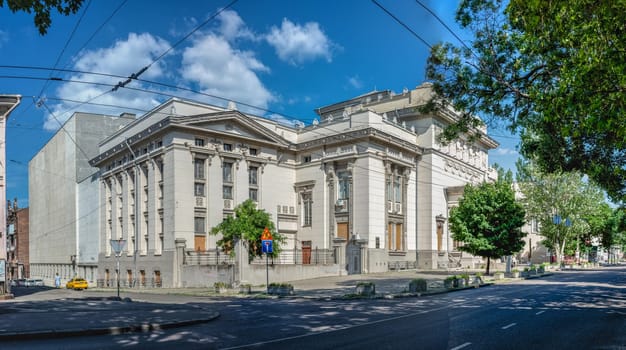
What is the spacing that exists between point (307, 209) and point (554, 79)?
121ft

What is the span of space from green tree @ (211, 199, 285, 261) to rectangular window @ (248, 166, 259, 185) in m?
6.80

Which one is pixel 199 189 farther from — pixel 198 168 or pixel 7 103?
pixel 7 103

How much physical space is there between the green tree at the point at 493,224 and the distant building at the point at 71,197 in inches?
1412

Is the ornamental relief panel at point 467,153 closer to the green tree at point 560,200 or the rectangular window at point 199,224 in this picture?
the green tree at point 560,200

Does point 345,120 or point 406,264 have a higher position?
point 345,120

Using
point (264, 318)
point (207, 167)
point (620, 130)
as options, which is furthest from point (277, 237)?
point (620, 130)

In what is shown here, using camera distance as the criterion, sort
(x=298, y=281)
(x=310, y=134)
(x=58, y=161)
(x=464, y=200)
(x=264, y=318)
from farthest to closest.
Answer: (x=58, y=161) → (x=310, y=134) → (x=464, y=200) → (x=298, y=281) → (x=264, y=318)

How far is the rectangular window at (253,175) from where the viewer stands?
4760 centimetres

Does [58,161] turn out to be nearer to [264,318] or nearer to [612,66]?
[264,318]

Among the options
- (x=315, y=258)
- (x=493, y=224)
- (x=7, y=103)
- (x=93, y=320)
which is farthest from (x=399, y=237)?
(x=93, y=320)

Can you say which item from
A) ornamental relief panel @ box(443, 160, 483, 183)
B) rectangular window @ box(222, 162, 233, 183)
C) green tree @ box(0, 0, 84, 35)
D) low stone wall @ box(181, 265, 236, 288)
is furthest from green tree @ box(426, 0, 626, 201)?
ornamental relief panel @ box(443, 160, 483, 183)

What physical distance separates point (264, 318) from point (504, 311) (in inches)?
302

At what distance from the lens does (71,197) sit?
65.1 m

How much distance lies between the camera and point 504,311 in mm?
17359
